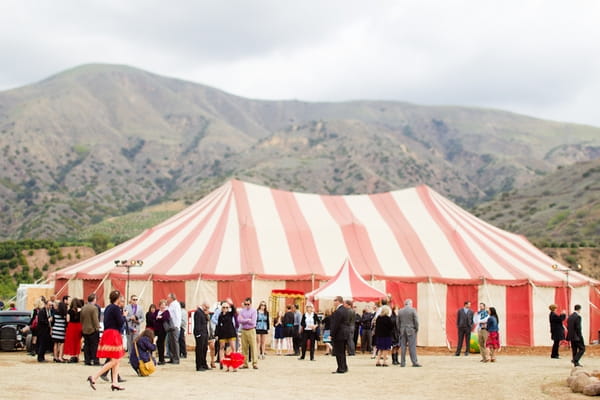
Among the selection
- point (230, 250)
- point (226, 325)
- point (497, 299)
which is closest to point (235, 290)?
point (230, 250)

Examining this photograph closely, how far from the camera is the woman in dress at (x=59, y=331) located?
1579cm

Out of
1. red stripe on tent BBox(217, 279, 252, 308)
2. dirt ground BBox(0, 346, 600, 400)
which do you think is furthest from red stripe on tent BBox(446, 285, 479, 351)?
red stripe on tent BBox(217, 279, 252, 308)

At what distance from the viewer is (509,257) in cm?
2306

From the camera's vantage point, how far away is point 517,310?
21.5m

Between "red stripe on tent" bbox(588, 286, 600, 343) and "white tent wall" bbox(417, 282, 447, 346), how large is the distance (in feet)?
16.2

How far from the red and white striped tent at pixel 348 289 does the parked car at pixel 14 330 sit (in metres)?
7.08

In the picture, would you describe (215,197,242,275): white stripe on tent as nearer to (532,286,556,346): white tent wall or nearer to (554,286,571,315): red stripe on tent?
(532,286,556,346): white tent wall

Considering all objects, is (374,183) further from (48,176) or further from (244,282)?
(244,282)

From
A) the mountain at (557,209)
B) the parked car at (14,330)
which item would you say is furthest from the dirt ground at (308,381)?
the mountain at (557,209)

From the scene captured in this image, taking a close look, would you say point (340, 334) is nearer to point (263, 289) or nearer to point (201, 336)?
point (201, 336)

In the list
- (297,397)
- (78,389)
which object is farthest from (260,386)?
(78,389)

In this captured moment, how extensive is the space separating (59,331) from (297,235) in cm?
891

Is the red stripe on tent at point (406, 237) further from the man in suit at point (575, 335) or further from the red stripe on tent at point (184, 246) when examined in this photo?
the man in suit at point (575, 335)

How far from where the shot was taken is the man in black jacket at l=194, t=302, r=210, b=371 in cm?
1443
